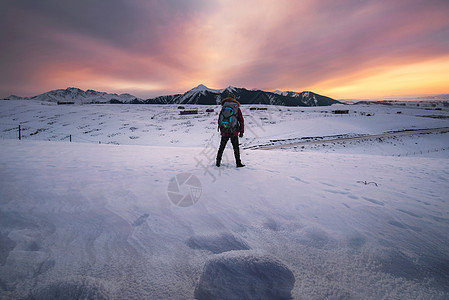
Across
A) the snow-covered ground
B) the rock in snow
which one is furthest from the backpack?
the rock in snow

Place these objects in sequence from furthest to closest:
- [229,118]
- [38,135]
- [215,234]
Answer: [38,135]
[229,118]
[215,234]

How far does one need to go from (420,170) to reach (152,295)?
8.96 metres

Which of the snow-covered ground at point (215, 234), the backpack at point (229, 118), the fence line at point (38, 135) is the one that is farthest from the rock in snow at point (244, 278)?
the fence line at point (38, 135)

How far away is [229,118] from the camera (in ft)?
18.6

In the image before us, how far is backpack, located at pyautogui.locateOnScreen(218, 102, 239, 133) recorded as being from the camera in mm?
5688

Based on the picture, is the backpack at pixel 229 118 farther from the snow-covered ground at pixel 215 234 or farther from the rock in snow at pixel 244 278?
the rock in snow at pixel 244 278

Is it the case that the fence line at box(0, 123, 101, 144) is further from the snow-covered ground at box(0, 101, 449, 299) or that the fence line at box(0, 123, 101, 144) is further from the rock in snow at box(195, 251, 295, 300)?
the rock in snow at box(195, 251, 295, 300)

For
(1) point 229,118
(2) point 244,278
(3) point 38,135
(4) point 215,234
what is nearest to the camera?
(2) point 244,278

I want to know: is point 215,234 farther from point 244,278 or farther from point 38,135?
point 38,135

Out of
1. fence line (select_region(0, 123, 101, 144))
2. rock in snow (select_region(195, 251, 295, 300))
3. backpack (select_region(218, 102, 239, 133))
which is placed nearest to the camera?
rock in snow (select_region(195, 251, 295, 300))

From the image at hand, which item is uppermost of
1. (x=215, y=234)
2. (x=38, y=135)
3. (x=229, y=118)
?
(x=229, y=118)

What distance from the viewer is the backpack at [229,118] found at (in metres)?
5.69

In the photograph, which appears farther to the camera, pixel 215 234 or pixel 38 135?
pixel 38 135

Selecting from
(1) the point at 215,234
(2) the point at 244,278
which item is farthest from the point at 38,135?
(2) the point at 244,278
